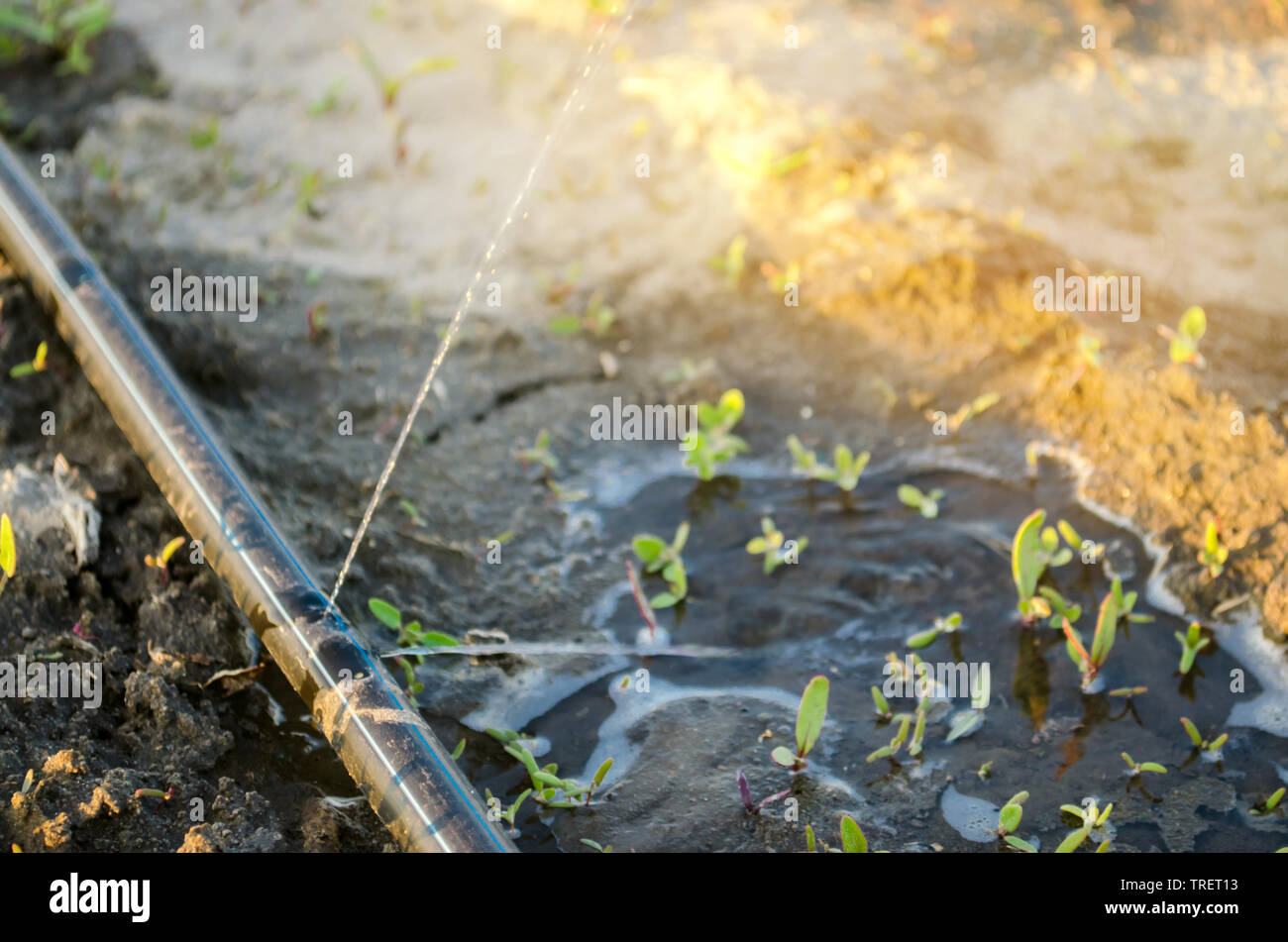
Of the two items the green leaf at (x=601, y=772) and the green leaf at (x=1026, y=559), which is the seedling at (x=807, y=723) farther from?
the green leaf at (x=1026, y=559)

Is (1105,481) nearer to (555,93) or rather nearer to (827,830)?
(827,830)

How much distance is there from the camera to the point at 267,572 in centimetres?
251

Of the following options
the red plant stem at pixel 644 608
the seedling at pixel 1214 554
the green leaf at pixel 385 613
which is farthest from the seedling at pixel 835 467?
the green leaf at pixel 385 613

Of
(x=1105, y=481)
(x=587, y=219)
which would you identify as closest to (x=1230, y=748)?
(x=1105, y=481)

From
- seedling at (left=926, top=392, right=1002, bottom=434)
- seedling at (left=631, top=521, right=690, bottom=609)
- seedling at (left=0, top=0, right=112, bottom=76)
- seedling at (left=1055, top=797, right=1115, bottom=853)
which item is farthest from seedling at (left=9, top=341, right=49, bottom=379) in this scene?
seedling at (left=1055, top=797, right=1115, bottom=853)

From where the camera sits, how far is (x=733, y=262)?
3977mm

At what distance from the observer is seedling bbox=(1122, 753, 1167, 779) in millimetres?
2508

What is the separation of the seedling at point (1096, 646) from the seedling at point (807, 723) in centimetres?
70

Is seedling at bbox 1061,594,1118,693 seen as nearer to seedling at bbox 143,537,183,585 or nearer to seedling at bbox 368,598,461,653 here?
seedling at bbox 368,598,461,653

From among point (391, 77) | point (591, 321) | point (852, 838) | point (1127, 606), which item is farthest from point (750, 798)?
point (391, 77)

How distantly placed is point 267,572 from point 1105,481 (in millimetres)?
2346

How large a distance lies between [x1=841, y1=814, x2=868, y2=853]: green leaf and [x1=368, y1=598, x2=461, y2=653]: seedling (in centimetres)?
105

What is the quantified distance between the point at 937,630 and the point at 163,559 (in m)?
2.00

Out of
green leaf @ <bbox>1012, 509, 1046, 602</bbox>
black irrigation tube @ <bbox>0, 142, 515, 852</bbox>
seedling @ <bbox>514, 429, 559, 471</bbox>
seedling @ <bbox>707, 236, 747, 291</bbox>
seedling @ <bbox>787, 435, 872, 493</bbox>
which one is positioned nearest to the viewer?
black irrigation tube @ <bbox>0, 142, 515, 852</bbox>
